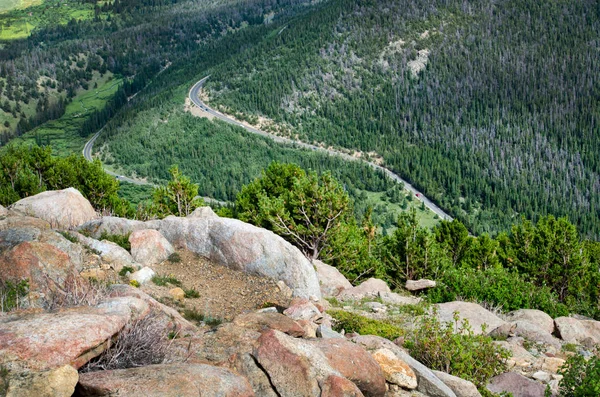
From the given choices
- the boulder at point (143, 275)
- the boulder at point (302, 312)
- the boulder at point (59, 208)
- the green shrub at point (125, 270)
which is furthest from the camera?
the boulder at point (59, 208)

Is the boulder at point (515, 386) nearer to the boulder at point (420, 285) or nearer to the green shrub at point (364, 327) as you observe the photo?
the green shrub at point (364, 327)

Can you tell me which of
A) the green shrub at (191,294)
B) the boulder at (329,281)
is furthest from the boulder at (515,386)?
the boulder at (329,281)

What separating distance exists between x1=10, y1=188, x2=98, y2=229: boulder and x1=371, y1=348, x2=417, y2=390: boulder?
3135 centimetres

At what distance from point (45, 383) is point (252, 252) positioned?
76.4 ft

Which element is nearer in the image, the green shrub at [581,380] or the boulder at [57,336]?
the boulder at [57,336]

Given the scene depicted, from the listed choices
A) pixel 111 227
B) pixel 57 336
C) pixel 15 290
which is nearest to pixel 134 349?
pixel 57 336

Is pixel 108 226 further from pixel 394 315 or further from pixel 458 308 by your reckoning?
pixel 458 308

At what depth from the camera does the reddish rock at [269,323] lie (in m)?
21.7

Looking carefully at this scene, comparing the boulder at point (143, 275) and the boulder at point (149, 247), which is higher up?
the boulder at point (143, 275)

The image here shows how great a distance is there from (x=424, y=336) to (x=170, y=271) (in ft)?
55.2

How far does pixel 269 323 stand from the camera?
21.9m

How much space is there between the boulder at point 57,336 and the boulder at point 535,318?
1241 inches

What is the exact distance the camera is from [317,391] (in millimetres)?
17484

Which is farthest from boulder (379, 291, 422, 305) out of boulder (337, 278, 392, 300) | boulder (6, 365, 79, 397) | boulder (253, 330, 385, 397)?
boulder (6, 365, 79, 397)
